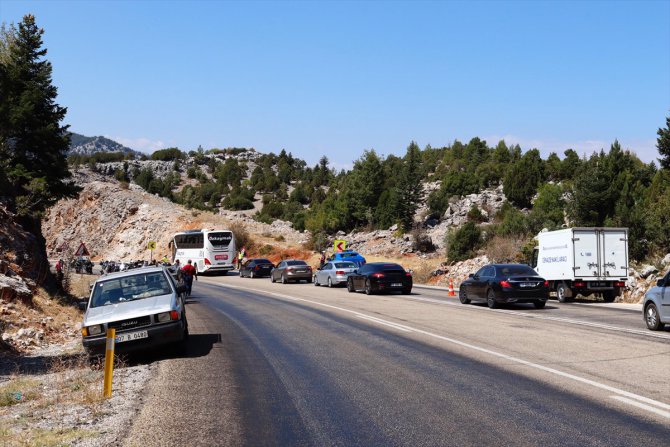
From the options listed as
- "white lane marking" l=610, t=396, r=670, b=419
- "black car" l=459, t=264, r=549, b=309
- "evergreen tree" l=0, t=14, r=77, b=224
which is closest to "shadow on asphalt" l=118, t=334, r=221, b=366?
"white lane marking" l=610, t=396, r=670, b=419

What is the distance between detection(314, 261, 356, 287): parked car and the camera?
3591cm

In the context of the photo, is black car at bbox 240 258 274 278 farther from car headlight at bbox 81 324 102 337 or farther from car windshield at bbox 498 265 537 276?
car headlight at bbox 81 324 102 337

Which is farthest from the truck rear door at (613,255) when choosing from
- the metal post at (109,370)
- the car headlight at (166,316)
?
the metal post at (109,370)

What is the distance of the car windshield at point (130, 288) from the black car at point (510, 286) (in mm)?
12094

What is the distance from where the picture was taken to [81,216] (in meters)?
96.1

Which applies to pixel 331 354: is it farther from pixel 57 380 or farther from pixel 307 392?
pixel 57 380

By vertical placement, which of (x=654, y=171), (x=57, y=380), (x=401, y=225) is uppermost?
(x=654, y=171)

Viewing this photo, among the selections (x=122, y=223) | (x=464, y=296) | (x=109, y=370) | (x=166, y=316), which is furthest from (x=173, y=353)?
(x=122, y=223)

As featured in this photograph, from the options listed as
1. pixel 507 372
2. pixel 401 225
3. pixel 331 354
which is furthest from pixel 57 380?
pixel 401 225

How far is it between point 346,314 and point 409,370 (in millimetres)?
9937

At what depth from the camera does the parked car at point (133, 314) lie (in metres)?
11.8

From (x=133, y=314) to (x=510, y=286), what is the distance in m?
13.4

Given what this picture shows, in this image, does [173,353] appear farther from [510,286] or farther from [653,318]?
[510,286]

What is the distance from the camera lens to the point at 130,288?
44.4 feet
